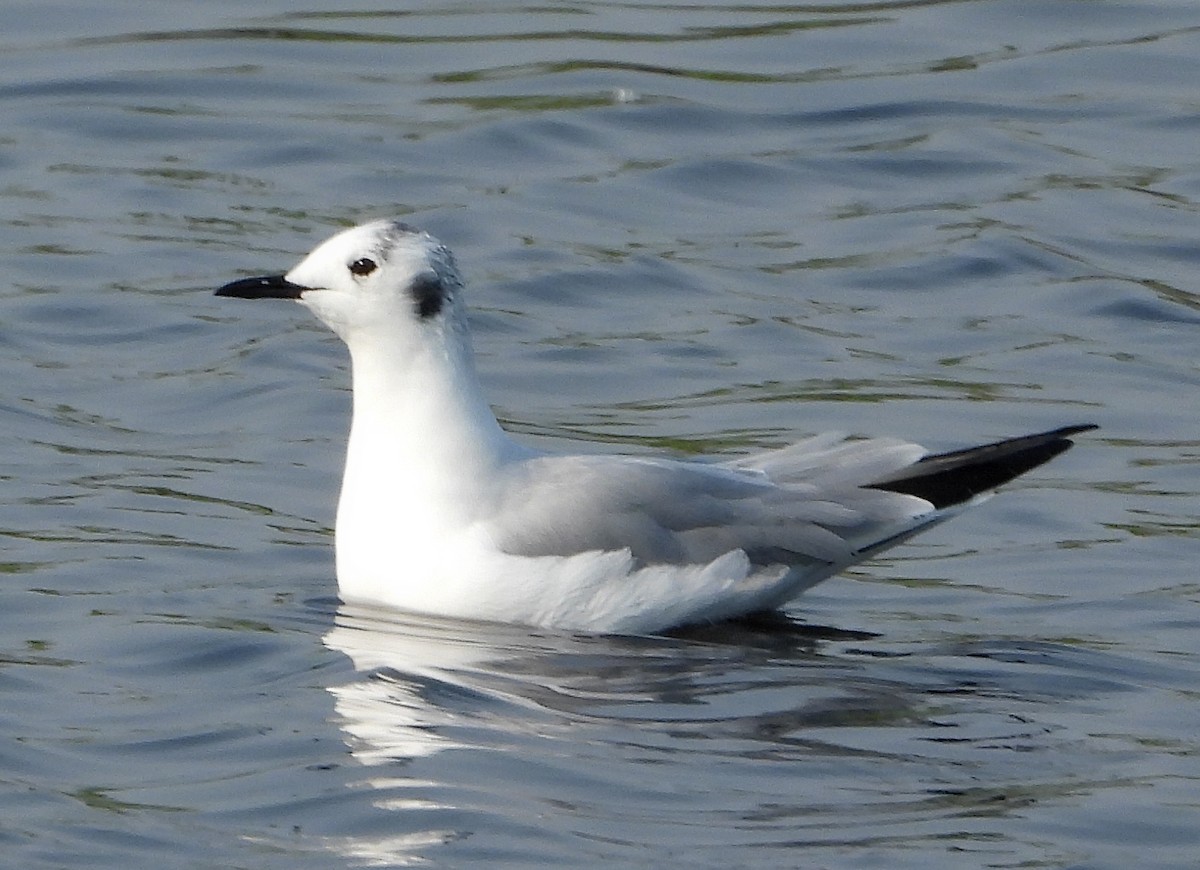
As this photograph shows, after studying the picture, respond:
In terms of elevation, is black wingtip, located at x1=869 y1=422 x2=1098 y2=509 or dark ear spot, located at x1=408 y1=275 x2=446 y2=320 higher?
dark ear spot, located at x1=408 y1=275 x2=446 y2=320

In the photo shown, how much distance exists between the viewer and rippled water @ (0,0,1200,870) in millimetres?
7238

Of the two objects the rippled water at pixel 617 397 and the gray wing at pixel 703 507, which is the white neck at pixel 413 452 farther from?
Answer: the rippled water at pixel 617 397

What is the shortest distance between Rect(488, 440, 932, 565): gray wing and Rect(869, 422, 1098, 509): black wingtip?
65 mm

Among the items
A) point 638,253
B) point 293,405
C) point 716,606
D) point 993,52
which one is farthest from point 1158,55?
point 716,606

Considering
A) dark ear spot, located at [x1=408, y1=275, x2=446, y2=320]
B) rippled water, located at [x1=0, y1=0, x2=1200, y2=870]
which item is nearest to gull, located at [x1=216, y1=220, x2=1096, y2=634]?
dark ear spot, located at [x1=408, y1=275, x2=446, y2=320]

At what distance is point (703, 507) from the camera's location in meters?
8.98

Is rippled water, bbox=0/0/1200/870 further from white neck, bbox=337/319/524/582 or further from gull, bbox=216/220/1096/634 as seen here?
white neck, bbox=337/319/524/582

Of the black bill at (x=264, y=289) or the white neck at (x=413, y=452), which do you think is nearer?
the white neck at (x=413, y=452)

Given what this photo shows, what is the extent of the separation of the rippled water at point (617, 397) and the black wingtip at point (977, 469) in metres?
0.40

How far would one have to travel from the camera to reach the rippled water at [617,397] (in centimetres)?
724

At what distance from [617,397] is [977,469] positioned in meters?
2.80

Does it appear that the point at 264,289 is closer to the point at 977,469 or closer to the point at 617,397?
the point at 977,469

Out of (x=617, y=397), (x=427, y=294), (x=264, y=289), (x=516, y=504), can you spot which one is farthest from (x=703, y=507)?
(x=617, y=397)

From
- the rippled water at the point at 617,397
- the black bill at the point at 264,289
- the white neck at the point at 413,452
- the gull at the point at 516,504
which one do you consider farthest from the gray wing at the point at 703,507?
the black bill at the point at 264,289
